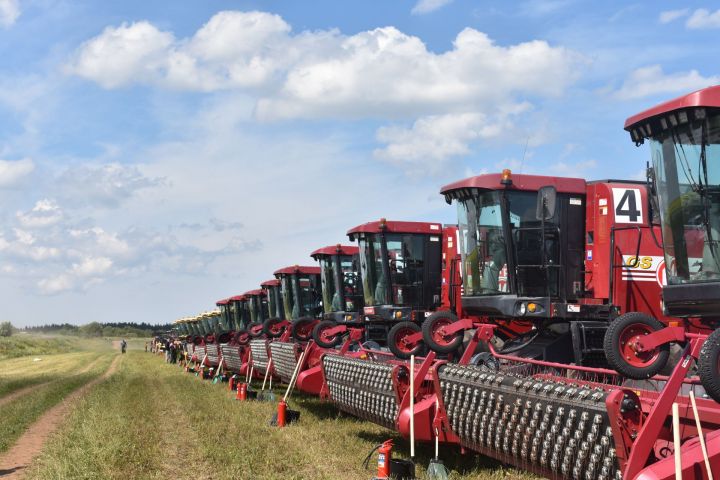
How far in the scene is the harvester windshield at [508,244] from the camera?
29.1 ft

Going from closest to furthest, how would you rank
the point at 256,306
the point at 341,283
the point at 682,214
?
the point at 682,214
the point at 341,283
the point at 256,306

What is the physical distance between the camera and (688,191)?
5.44 metres

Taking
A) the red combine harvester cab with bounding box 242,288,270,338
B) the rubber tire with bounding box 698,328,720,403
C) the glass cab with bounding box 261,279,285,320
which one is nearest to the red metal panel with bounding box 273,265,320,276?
the glass cab with bounding box 261,279,285,320

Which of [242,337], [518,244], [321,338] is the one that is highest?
[518,244]

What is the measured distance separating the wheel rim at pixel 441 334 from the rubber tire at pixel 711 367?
163 inches

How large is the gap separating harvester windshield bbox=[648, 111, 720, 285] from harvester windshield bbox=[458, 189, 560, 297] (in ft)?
10.2

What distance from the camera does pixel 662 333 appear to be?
465 centimetres

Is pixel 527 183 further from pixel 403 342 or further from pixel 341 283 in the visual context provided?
pixel 341 283

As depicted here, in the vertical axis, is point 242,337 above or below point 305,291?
below

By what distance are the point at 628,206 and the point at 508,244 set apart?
1.48m

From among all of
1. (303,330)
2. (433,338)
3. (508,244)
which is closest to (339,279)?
(303,330)

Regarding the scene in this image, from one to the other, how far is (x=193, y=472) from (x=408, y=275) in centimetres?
579

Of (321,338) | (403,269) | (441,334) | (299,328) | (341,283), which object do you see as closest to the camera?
(441,334)

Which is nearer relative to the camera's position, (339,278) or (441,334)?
(441,334)
